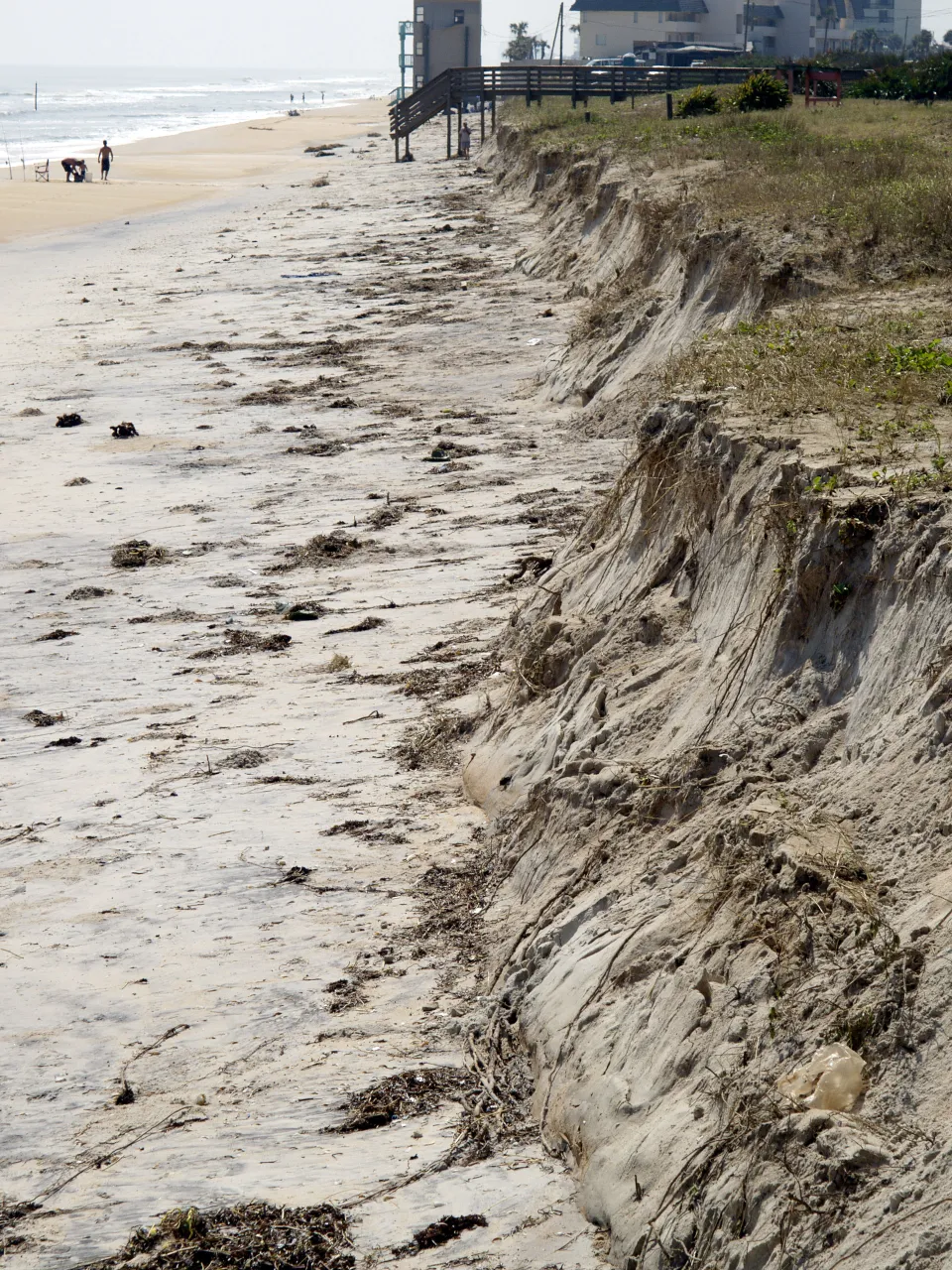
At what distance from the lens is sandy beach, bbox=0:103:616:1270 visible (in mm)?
4820

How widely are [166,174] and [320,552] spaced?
50.7 metres

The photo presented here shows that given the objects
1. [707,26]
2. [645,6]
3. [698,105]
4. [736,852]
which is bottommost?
[736,852]

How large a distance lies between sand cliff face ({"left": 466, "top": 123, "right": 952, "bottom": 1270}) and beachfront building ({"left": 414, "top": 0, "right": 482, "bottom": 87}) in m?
73.5

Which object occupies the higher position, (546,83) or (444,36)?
(444,36)

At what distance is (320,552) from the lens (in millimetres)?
11320

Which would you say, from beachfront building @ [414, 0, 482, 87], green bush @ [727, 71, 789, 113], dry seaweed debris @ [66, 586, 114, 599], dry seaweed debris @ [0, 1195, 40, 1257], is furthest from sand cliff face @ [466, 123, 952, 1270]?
beachfront building @ [414, 0, 482, 87]

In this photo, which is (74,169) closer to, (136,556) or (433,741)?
(136,556)

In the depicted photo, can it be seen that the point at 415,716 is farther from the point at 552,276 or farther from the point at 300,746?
the point at 552,276

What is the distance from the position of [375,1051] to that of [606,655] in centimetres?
240

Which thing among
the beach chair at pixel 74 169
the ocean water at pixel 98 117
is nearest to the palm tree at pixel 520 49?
the ocean water at pixel 98 117

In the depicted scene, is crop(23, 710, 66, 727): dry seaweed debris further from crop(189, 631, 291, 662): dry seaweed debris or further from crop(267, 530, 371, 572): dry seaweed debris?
crop(267, 530, 371, 572): dry seaweed debris

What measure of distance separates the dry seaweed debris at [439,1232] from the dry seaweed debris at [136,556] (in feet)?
26.2

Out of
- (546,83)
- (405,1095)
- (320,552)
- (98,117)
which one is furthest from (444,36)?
(405,1095)

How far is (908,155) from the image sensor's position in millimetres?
16891
